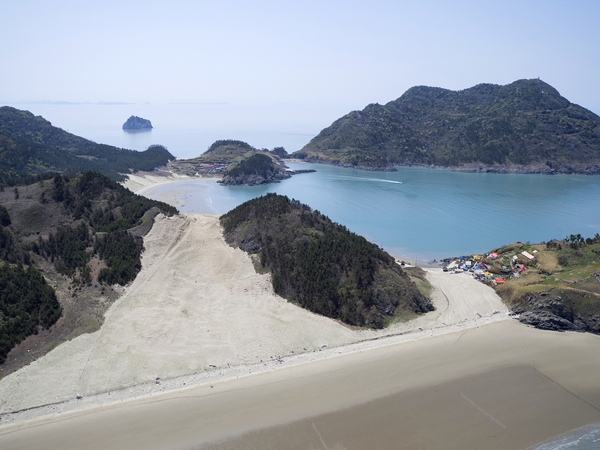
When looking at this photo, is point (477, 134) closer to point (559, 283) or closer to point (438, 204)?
point (438, 204)

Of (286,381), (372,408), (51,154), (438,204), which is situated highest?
(51,154)

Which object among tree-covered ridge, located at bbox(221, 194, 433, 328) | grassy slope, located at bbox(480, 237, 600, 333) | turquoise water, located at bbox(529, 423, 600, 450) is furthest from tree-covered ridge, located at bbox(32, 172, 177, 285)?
grassy slope, located at bbox(480, 237, 600, 333)

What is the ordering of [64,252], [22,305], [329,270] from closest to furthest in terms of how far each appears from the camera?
[22,305], [329,270], [64,252]

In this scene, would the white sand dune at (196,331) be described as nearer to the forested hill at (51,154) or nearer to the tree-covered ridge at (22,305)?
the tree-covered ridge at (22,305)

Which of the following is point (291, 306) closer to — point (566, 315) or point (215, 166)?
point (566, 315)

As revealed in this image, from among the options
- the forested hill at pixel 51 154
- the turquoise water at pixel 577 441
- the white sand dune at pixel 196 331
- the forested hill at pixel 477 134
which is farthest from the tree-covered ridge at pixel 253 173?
the turquoise water at pixel 577 441

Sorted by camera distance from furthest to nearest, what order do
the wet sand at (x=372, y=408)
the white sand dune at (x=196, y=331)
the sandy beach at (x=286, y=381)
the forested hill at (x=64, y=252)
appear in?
the forested hill at (x=64, y=252)
the white sand dune at (x=196, y=331)
the sandy beach at (x=286, y=381)
the wet sand at (x=372, y=408)

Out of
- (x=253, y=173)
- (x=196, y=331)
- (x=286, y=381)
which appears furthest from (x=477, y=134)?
(x=286, y=381)
